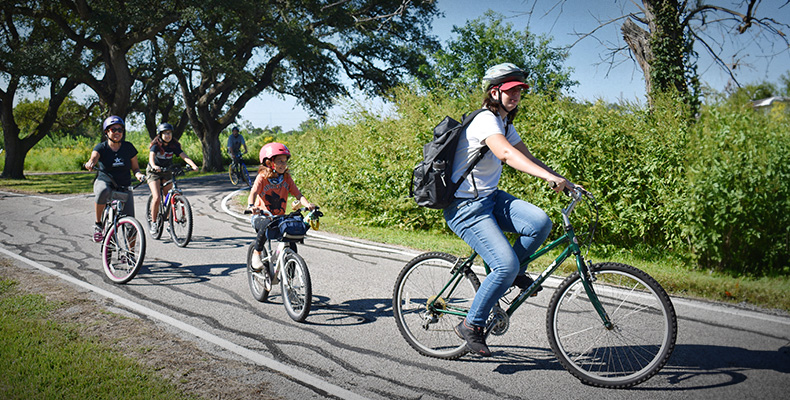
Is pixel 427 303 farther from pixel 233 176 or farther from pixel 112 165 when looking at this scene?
pixel 233 176

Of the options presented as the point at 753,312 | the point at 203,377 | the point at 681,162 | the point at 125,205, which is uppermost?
the point at 681,162

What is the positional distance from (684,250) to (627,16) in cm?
628

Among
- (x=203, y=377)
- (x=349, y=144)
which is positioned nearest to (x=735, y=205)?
(x=203, y=377)

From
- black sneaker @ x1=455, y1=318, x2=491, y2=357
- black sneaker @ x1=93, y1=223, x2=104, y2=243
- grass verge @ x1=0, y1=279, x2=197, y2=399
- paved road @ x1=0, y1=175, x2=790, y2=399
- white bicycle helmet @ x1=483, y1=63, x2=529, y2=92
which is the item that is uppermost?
white bicycle helmet @ x1=483, y1=63, x2=529, y2=92

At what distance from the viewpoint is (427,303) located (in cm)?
413

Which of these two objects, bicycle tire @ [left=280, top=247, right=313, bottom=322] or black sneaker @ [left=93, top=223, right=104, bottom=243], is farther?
black sneaker @ [left=93, top=223, right=104, bottom=243]

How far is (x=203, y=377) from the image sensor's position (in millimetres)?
3646

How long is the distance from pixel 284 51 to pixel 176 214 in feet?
58.7

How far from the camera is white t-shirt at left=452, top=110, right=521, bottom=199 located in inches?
138

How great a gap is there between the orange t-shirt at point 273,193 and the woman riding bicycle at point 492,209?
2288 mm

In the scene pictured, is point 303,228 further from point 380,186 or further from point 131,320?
point 380,186

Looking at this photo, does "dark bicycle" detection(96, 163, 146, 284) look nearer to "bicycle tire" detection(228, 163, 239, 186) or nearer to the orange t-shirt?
the orange t-shirt

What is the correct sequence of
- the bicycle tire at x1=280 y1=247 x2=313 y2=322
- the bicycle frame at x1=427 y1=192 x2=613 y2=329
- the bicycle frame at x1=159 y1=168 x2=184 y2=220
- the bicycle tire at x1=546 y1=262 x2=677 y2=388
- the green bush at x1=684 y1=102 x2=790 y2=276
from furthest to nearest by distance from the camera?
the bicycle frame at x1=159 y1=168 x2=184 y2=220 → the green bush at x1=684 y1=102 x2=790 y2=276 → the bicycle tire at x1=280 y1=247 x2=313 y2=322 → the bicycle frame at x1=427 y1=192 x2=613 y2=329 → the bicycle tire at x1=546 y1=262 x2=677 y2=388

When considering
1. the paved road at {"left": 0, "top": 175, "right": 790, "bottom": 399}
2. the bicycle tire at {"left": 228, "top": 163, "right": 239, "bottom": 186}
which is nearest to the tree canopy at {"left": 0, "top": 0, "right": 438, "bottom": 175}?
the bicycle tire at {"left": 228, "top": 163, "right": 239, "bottom": 186}
